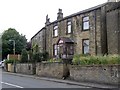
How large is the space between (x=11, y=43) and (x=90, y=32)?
43.5 m

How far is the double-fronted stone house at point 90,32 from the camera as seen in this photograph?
3235 centimetres

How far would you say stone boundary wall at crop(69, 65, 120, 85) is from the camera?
68.8ft

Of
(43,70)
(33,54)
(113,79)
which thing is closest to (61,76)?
(43,70)

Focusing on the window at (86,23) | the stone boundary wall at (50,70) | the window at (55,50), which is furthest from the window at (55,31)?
the stone boundary wall at (50,70)

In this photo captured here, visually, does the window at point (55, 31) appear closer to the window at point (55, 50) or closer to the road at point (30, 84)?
the window at point (55, 50)

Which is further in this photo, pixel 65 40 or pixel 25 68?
pixel 25 68

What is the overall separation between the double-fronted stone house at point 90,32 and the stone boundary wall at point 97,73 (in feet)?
22.6

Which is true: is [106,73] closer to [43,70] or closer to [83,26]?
[43,70]

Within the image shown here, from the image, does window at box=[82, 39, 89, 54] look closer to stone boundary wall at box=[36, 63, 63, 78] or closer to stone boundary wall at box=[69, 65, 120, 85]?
stone boundary wall at box=[36, 63, 63, 78]

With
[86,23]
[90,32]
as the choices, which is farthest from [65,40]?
[90,32]

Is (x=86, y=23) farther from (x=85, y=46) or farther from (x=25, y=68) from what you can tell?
(x=25, y=68)

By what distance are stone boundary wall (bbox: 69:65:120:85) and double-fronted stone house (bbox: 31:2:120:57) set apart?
6.90 meters

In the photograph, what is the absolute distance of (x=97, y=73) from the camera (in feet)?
75.4

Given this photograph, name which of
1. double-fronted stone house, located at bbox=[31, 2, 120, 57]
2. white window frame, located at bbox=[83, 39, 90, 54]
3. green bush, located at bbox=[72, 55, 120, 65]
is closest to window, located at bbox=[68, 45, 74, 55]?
double-fronted stone house, located at bbox=[31, 2, 120, 57]
